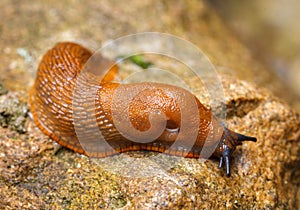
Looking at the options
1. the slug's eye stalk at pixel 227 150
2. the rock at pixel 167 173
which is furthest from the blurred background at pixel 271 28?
the slug's eye stalk at pixel 227 150

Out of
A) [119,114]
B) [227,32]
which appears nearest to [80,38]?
[119,114]

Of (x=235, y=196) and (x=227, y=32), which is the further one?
(x=227, y=32)

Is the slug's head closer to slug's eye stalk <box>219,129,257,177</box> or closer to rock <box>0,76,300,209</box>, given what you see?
slug's eye stalk <box>219,129,257,177</box>

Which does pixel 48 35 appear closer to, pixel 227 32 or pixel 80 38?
pixel 80 38

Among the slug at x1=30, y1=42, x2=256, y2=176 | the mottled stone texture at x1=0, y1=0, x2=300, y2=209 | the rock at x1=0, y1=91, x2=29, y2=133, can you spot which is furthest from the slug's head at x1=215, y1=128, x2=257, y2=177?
the rock at x1=0, y1=91, x2=29, y2=133

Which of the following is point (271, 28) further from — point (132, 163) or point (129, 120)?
point (132, 163)

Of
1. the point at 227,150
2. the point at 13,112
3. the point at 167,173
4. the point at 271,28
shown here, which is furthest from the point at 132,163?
the point at 271,28
